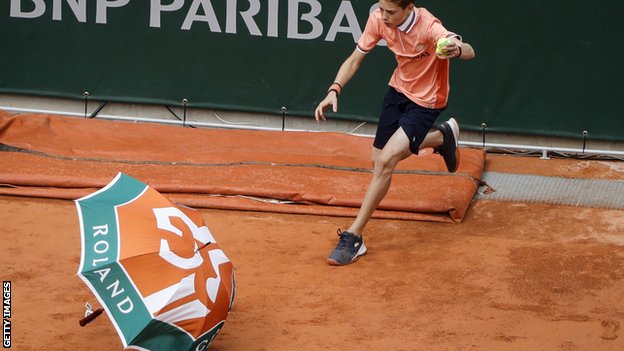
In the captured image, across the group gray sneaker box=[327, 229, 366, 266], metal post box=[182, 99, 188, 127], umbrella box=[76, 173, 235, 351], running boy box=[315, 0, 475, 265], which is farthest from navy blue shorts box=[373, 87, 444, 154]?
metal post box=[182, 99, 188, 127]

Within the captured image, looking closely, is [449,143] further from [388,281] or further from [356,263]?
[388,281]

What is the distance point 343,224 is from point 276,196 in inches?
23.2

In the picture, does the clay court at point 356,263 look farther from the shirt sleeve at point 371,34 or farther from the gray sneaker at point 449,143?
the shirt sleeve at point 371,34

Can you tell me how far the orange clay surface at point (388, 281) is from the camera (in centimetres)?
568

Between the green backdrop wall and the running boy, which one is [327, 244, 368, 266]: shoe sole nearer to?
the running boy

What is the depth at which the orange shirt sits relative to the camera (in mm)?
6668

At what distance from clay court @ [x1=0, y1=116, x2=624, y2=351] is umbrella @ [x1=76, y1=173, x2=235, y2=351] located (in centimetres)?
63

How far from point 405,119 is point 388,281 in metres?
1.04

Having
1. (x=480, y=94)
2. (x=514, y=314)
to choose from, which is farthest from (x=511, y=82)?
(x=514, y=314)

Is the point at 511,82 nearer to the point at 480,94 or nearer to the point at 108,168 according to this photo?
the point at 480,94

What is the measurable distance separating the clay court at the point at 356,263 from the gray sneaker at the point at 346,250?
0.07 m

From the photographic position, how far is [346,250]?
22.2ft

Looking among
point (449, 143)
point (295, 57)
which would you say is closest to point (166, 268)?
point (449, 143)

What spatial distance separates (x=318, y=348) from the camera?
5551 mm
